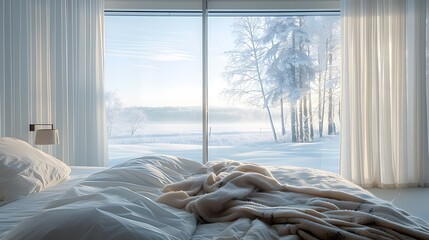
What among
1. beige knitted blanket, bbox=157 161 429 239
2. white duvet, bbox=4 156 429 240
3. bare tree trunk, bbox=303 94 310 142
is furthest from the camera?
bare tree trunk, bbox=303 94 310 142

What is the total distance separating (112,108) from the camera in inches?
203

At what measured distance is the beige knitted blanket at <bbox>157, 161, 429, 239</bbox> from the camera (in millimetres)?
1400

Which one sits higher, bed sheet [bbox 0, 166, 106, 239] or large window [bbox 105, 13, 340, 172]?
large window [bbox 105, 13, 340, 172]

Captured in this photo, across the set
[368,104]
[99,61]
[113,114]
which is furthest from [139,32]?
[368,104]

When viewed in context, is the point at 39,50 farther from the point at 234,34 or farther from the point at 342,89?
the point at 342,89

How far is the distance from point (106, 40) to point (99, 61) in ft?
1.72

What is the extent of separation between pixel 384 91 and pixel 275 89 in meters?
1.28

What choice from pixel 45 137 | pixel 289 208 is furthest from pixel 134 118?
pixel 289 208

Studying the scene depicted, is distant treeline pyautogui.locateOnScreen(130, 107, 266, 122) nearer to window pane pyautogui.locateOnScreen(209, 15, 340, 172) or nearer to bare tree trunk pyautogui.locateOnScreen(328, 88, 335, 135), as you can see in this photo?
window pane pyautogui.locateOnScreen(209, 15, 340, 172)

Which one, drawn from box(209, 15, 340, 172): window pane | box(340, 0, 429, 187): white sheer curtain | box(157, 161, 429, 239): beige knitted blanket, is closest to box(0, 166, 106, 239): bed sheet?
box(157, 161, 429, 239): beige knitted blanket

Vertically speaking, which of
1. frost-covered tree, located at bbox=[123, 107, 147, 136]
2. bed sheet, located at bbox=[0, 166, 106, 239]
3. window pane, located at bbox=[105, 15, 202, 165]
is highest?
window pane, located at bbox=[105, 15, 202, 165]

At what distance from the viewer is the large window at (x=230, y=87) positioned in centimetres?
505

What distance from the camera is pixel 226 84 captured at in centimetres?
512

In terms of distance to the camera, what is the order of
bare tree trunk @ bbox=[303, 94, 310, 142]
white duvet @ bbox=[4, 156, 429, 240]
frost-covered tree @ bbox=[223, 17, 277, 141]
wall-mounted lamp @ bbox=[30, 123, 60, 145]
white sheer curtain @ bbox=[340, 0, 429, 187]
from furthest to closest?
bare tree trunk @ bbox=[303, 94, 310, 142], frost-covered tree @ bbox=[223, 17, 277, 141], white sheer curtain @ bbox=[340, 0, 429, 187], wall-mounted lamp @ bbox=[30, 123, 60, 145], white duvet @ bbox=[4, 156, 429, 240]
